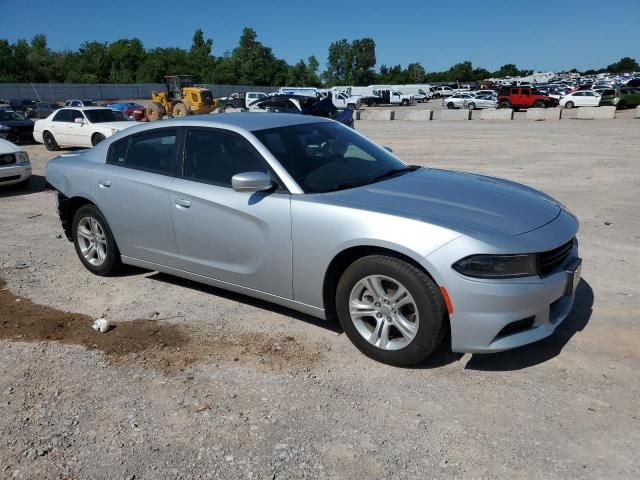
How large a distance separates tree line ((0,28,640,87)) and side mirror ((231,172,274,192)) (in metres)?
95.4

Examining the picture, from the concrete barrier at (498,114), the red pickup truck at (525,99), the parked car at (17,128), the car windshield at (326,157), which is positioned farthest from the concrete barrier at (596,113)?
the car windshield at (326,157)

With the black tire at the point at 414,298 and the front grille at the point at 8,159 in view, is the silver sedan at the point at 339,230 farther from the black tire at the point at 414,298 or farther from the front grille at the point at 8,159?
the front grille at the point at 8,159

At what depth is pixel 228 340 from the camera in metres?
4.00

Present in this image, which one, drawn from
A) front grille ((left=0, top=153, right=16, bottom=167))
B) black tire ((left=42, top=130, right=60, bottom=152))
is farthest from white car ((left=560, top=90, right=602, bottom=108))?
front grille ((left=0, top=153, right=16, bottom=167))

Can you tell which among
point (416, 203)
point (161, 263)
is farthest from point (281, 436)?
point (161, 263)

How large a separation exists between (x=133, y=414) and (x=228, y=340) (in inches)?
40.0

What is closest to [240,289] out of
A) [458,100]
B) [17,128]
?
[17,128]

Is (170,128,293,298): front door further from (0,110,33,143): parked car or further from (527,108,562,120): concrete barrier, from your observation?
(527,108,562,120): concrete barrier

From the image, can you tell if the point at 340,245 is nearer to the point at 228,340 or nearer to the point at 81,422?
the point at 228,340

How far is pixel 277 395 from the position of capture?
129 inches

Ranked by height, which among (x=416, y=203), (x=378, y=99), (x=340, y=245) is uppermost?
(x=416, y=203)

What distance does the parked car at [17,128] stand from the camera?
19.2 m

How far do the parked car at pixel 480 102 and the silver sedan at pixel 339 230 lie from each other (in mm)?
45445

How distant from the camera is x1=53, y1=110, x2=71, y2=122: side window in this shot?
1683 cm
